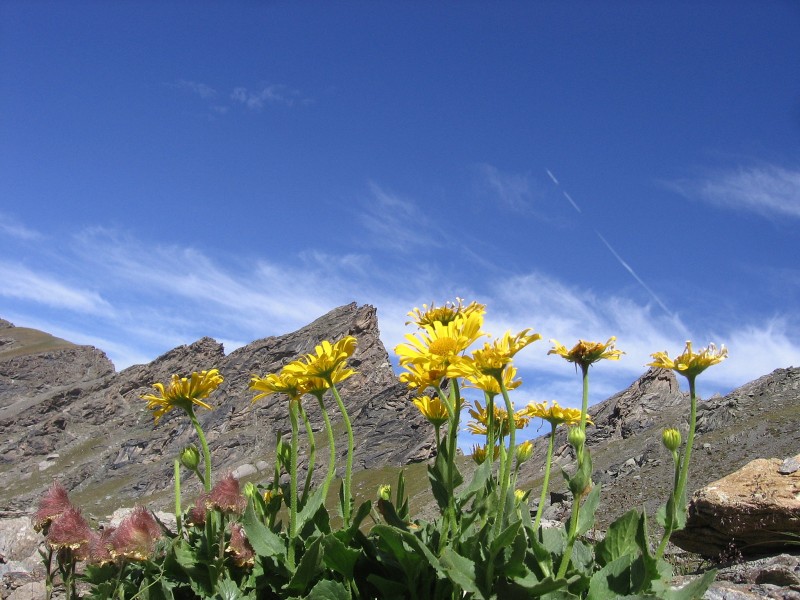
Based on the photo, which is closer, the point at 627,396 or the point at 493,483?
the point at 493,483

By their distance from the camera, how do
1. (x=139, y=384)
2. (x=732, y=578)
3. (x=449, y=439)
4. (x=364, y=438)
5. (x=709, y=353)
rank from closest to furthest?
(x=449, y=439), (x=709, y=353), (x=732, y=578), (x=364, y=438), (x=139, y=384)

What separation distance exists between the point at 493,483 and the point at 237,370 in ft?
526

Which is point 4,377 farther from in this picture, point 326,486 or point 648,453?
point 326,486

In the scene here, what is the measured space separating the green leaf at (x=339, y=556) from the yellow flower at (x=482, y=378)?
45.3 inches

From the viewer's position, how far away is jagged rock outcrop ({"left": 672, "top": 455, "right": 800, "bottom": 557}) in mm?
8297

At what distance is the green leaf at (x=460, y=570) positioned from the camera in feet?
10.7

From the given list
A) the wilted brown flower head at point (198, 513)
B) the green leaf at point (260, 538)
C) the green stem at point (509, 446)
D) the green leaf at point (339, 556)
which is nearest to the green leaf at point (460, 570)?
the green stem at point (509, 446)

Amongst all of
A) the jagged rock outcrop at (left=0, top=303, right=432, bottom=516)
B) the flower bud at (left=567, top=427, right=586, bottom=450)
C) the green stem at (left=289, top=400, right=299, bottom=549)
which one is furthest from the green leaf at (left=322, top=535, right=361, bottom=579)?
the jagged rock outcrop at (left=0, top=303, right=432, bottom=516)

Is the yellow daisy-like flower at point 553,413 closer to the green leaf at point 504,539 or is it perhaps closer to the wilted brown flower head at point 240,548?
the green leaf at point 504,539

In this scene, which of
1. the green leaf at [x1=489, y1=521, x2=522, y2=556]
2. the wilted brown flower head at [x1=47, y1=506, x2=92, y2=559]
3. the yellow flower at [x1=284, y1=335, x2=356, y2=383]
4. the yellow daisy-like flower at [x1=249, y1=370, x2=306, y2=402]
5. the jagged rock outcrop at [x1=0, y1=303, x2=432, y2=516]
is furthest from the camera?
the jagged rock outcrop at [x1=0, y1=303, x2=432, y2=516]

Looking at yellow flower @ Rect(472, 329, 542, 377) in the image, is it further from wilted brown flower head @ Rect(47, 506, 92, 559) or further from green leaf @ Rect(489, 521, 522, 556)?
wilted brown flower head @ Rect(47, 506, 92, 559)

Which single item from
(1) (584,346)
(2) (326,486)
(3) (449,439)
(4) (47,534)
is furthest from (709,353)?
(4) (47,534)

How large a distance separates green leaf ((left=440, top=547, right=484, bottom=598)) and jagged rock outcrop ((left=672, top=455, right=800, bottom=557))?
6.20 metres

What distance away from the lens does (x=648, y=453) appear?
49.0 metres
